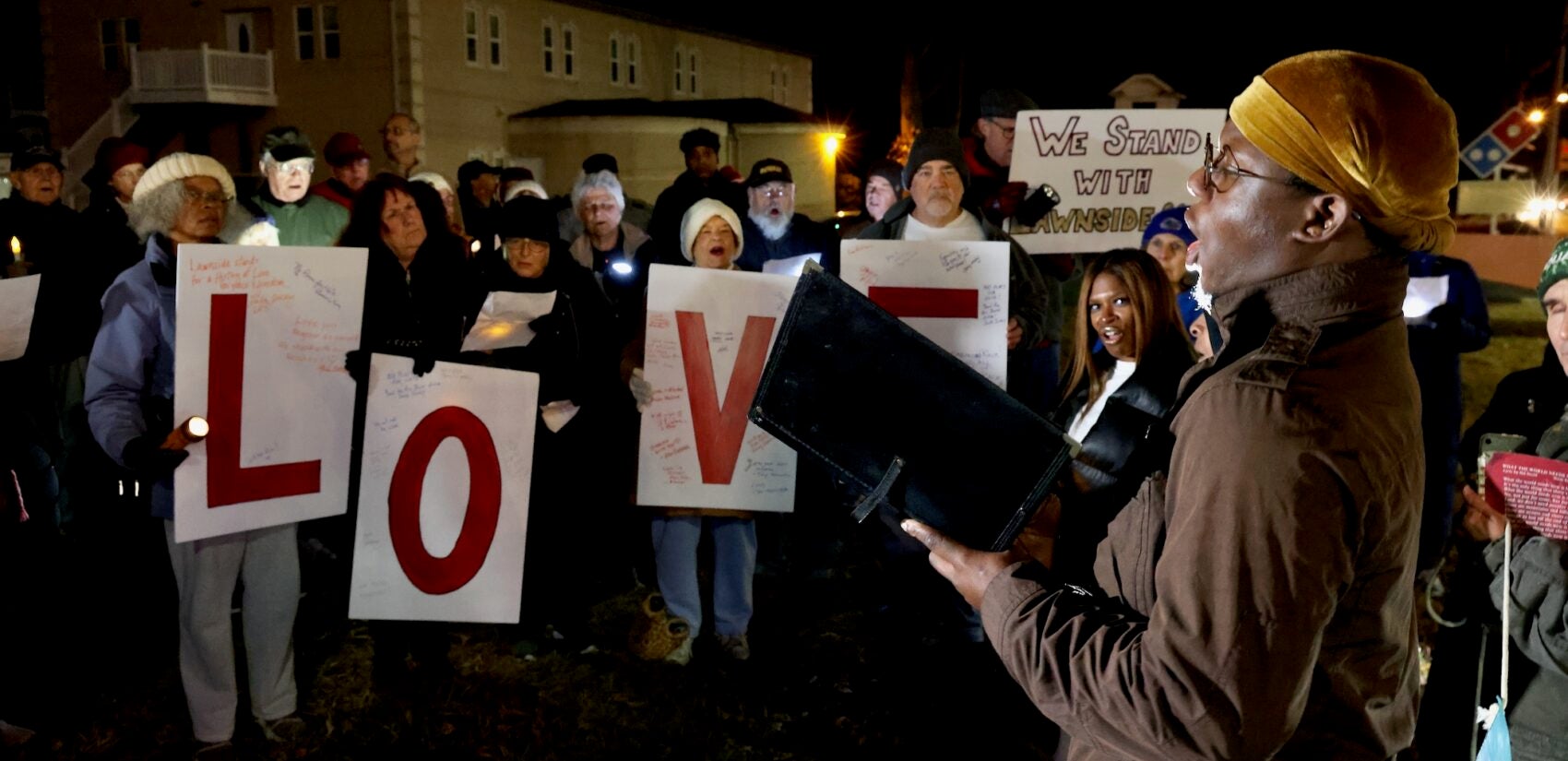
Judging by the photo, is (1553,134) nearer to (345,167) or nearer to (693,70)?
(345,167)

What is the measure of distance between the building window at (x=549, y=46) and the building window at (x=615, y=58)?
9.92 feet

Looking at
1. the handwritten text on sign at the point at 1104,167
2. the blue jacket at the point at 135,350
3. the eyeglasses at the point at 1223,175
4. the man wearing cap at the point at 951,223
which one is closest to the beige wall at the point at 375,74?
the handwritten text on sign at the point at 1104,167

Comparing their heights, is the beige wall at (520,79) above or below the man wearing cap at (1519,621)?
above

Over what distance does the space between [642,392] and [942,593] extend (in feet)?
6.18

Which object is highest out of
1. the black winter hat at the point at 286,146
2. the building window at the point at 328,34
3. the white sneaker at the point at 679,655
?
the building window at the point at 328,34

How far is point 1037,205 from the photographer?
→ 6145 mm

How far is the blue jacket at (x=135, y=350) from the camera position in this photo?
3.84m

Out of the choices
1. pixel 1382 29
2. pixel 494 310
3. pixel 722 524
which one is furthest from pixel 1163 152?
pixel 1382 29

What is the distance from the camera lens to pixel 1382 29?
31.3 meters

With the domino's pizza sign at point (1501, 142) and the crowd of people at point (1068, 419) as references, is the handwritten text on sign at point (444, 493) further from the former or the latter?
the domino's pizza sign at point (1501, 142)

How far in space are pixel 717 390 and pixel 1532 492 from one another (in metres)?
3.07

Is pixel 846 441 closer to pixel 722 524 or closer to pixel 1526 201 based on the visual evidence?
pixel 722 524

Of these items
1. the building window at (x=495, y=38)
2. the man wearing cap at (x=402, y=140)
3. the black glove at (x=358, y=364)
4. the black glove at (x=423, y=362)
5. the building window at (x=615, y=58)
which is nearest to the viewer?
the black glove at (x=358, y=364)

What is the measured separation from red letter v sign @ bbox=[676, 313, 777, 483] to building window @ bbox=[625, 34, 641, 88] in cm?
3097
